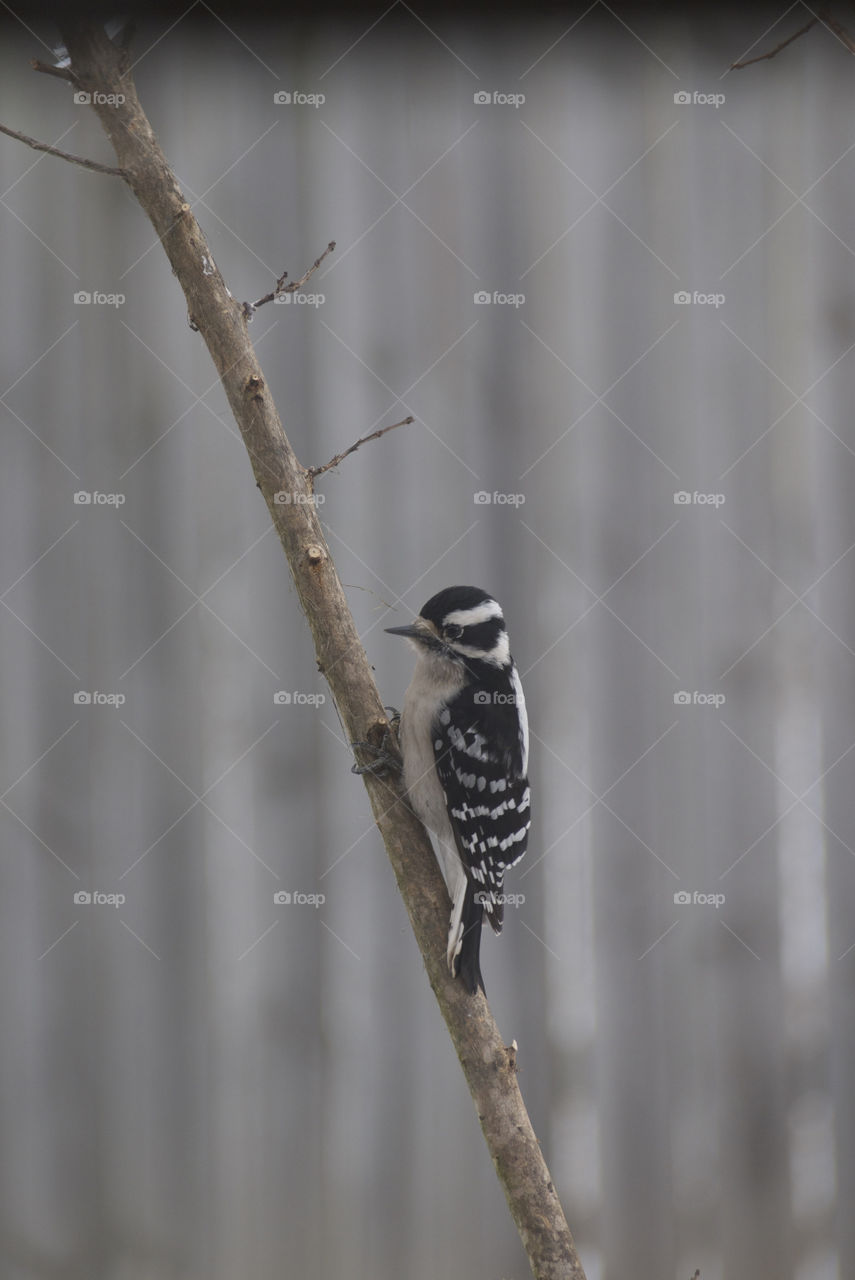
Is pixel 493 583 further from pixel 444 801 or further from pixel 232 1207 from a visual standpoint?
pixel 232 1207

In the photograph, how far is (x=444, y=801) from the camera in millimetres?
1614

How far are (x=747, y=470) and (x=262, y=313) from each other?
118cm
